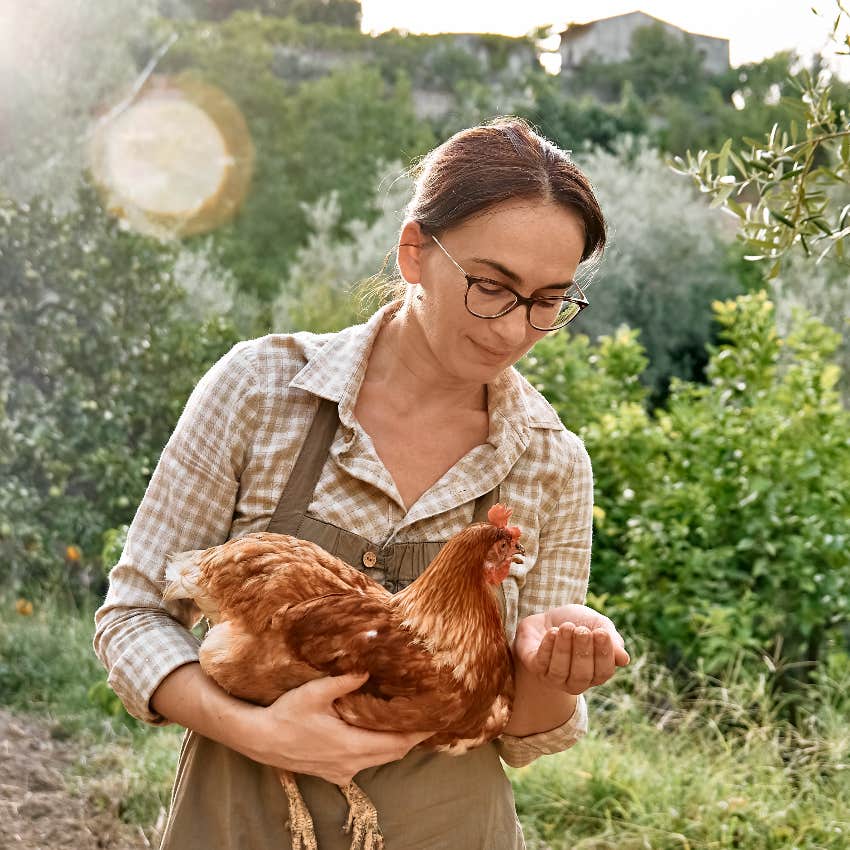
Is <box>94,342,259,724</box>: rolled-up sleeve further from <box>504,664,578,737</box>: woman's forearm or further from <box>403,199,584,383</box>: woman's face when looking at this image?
<box>504,664,578,737</box>: woman's forearm

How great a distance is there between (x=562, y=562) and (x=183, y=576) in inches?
27.3

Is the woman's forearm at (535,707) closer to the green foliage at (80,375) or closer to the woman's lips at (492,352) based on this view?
the woman's lips at (492,352)

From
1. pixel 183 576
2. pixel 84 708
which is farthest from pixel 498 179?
pixel 84 708

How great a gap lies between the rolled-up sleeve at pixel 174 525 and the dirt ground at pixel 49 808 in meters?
2.86

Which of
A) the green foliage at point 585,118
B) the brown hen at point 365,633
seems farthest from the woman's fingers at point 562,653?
the green foliage at point 585,118

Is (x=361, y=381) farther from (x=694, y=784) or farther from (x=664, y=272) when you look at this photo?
(x=664, y=272)

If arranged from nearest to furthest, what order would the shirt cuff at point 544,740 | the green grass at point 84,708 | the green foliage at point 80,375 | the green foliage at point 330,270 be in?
the shirt cuff at point 544,740
the green grass at point 84,708
the green foliage at point 80,375
the green foliage at point 330,270

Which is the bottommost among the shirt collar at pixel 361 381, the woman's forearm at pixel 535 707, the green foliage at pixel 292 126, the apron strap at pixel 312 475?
the woman's forearm at pixel 535 707

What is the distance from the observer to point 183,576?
175 centimetres

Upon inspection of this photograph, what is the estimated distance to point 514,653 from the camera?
1785 millimetres

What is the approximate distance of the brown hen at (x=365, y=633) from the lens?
1.63m

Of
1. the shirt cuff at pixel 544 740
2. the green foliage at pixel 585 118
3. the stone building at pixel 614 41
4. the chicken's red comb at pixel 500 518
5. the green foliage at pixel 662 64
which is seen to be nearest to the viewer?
the chicken's red comb at pixel 500 518

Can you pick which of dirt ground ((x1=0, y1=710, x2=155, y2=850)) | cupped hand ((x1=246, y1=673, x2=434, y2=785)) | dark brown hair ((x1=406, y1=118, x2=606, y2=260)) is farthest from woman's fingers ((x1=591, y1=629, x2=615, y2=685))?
dirt ground ((x1=0, y1=710, x2=155, y2=850))

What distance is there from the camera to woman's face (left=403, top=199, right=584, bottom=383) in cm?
179
